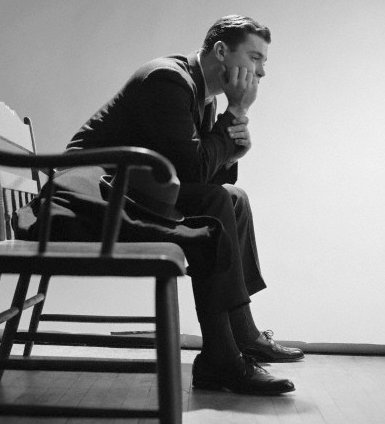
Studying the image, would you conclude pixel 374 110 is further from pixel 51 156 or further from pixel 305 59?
pixel 51 156

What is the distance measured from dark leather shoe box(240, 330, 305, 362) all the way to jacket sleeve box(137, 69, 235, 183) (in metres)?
0.69

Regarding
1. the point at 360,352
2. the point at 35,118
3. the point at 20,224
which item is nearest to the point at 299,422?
the point at 20,224

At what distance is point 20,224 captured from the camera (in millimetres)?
1355

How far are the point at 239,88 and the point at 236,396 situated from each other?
2.77 feet

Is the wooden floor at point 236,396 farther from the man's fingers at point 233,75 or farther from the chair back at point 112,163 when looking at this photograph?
the man's fingers at point 233,75

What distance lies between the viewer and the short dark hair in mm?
1803

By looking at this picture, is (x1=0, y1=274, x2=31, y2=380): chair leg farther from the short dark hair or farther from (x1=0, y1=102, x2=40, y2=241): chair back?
the short dark hair

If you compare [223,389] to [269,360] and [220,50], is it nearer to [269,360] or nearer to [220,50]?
[269,360]

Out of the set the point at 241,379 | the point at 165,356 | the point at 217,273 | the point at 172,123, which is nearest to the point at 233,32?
the point at 172,123

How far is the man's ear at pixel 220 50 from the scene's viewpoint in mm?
1787

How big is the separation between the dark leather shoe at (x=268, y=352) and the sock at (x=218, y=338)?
0.36 m

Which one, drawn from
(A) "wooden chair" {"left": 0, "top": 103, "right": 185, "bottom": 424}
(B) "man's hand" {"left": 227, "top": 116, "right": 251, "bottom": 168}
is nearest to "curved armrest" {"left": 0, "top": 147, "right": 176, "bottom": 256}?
(A) "wooden chair" {"left": 0, "top": 103, "right": 185, "bottom": 424}

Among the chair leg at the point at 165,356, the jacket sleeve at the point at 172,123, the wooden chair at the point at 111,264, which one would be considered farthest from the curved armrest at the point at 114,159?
the jacket sleeve at the point at 172,123

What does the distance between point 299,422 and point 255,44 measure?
1.06 meters
